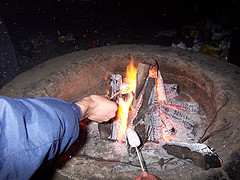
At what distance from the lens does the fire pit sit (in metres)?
1.37

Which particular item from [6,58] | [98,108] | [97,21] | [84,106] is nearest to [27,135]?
[84,106]

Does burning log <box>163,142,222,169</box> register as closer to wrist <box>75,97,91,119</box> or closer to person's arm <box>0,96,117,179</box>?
wrist <box>75,97,91,119</box>

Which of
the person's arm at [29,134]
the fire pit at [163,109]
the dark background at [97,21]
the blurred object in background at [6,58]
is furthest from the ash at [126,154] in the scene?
the dark background at [97,21]

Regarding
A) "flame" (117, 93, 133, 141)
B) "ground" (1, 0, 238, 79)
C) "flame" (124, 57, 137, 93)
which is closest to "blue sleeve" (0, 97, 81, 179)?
"flame" (117, 93, 133, 141)

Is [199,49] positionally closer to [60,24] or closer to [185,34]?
[185,34]

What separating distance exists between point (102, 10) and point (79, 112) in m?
10.6

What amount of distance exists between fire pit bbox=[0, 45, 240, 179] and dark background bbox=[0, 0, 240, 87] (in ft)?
12.8

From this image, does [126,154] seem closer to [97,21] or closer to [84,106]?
[84,106]

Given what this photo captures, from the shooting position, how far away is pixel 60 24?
8930mm

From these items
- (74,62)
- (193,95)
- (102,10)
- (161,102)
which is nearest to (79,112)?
(74,62)

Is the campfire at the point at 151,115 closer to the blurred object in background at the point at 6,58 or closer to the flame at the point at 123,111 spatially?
the flame at the point at 123,111

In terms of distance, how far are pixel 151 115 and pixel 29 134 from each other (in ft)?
5.93

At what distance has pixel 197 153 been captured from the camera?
1.45m

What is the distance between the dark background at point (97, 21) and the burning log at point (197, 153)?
559cm
